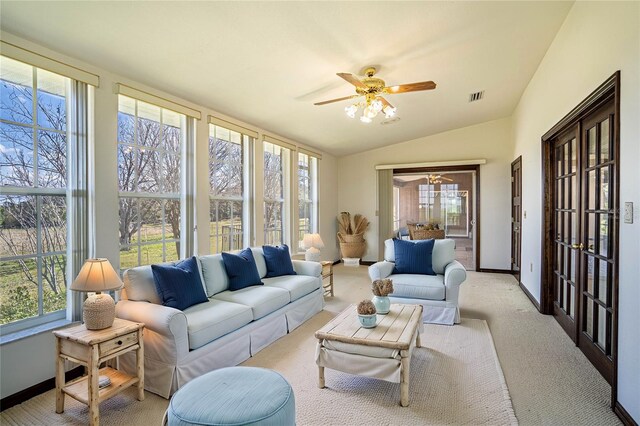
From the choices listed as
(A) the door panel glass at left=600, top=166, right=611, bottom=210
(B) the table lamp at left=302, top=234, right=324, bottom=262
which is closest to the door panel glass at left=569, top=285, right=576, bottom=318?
(A) the door panel glass at left=600, top=166, right=611, bottom=210

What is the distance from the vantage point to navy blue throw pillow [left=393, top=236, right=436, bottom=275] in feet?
14.0

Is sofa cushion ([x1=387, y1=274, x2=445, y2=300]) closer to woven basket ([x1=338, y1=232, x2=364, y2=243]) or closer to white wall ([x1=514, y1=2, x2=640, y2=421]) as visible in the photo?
white wall ([x1=514, y1=2, x2=640, y2=421])

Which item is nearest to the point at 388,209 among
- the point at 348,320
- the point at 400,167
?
the point at 400,167

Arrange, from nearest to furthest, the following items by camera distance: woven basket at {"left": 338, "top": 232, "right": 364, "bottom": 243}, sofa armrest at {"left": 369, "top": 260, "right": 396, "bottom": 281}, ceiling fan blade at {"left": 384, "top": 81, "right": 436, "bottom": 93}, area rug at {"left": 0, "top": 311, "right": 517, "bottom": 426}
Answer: area rug at {"left": 0, "top": 311, "right": 517, "bottom": 426}, ceiling fan blade at {"left": 384, "top": 81, "right": 436, "bottom": 93}, sofa armrest at {"left": 369, "top": 260, "right": 396, "bottom": 281}, woven basket at {"left": 338, "top": 232, "right": 364, "bottom": 243}

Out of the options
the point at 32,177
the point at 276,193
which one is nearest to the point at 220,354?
the point at 32,177

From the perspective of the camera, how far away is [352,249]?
7652mm

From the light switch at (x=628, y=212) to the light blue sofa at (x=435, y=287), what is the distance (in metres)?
1.77

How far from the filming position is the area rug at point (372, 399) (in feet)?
7.05

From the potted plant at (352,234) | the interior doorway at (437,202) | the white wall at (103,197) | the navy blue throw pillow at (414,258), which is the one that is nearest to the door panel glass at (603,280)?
the navy blue throw pillow at (414,258)

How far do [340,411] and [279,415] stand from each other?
2.65 feet

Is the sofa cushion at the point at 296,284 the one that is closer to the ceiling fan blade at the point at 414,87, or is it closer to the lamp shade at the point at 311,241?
the lamp shade at the point at 311,241

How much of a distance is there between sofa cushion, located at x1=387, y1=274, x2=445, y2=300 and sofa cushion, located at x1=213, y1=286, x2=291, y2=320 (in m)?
1.30

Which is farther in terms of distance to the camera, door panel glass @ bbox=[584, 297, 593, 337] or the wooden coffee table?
door panel glass @ bbox=[584, 297, 593, 337]

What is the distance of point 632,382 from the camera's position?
200 cm
